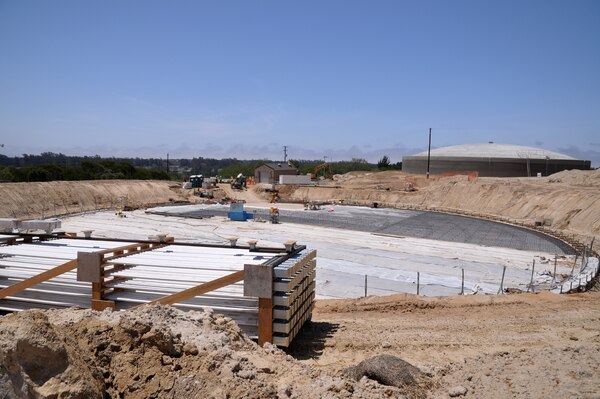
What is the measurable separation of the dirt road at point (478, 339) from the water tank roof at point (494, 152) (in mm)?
65687

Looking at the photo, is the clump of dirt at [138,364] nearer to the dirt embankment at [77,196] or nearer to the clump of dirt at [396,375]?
the clump of dirt at [396,375]

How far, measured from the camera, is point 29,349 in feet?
12.5

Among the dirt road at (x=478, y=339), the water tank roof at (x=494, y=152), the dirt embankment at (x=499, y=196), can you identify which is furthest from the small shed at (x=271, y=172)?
the dirt road at (x=478, y=339)

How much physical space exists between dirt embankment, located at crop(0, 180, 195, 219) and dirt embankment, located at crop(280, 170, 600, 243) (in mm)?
14914

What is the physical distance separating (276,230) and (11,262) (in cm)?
2209

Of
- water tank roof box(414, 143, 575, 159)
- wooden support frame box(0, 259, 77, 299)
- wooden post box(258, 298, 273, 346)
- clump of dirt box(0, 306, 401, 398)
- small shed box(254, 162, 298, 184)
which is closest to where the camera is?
clump of dirt box(0, 306, 401, 398)

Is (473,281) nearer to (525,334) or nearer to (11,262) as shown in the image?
(525,334)

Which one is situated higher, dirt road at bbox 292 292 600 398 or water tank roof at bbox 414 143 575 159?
water tank roof at bbox 414 143 575 159

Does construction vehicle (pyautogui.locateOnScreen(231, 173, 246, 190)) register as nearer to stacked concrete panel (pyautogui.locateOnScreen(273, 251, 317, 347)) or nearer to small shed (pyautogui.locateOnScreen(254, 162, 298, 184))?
small shed (pyautogui.locateOnScreen(254, 162, 298, 184))

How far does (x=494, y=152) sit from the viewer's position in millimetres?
76438

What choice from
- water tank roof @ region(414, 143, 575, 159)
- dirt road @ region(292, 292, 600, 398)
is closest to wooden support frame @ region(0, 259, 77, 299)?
dirt road @ region(292, 292, 600, 398)

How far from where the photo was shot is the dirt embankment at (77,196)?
3638 centimetres

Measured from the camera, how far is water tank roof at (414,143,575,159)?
7391cm

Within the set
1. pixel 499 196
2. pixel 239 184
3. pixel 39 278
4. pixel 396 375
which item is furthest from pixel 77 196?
pixel 396 375
